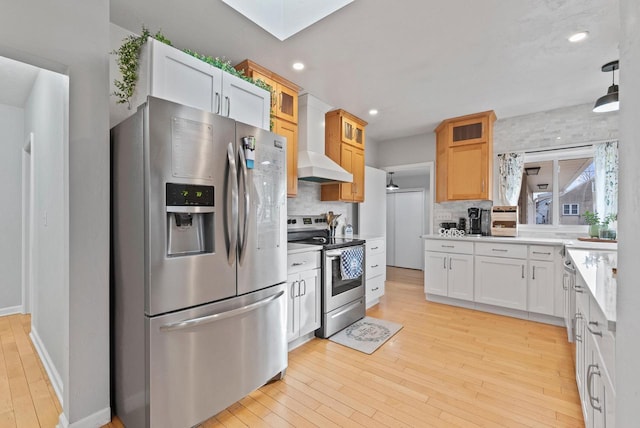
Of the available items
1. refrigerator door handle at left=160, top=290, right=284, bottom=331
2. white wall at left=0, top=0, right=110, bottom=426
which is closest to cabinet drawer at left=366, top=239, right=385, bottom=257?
refrigerator door handle at left=160, top=290, right=284, bottom=331

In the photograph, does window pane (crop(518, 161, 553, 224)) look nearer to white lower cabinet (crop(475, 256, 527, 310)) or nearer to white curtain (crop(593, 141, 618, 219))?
white curtain (crop(593, 141, 618, 219))

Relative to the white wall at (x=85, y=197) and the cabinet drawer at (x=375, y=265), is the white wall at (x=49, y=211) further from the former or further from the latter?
the cabinet drawer at (x=375, y=265)

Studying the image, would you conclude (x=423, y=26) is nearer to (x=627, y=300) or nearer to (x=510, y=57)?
(x=510, y=57)

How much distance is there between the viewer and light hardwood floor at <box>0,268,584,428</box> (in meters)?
1.81

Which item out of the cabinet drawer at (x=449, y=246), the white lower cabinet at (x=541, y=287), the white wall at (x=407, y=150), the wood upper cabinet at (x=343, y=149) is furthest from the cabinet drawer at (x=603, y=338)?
the white wall at (x=407, y=150)

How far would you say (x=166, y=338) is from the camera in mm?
1537

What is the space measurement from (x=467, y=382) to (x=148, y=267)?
2336mm

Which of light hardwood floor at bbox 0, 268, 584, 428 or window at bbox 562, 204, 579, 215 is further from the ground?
window at bbox 562, 204, 579, 215

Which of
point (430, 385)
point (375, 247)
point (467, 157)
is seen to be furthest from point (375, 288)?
point (467, 157)

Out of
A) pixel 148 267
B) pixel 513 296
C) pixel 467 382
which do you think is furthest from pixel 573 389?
pixel 148 267

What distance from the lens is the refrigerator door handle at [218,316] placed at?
1.56 m

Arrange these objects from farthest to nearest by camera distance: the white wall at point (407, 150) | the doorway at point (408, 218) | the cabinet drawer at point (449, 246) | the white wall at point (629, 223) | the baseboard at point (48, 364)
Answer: the doorway at point (408, 218), the white wall at point (407, 150), the cabinet drawer at point (449, 246), the baseboard at point (48, 364), the white wall at point (629, 223)

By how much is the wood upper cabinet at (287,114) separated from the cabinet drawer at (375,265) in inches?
55.9

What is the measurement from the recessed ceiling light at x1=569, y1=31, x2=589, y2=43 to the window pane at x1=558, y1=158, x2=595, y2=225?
7.03 feet
